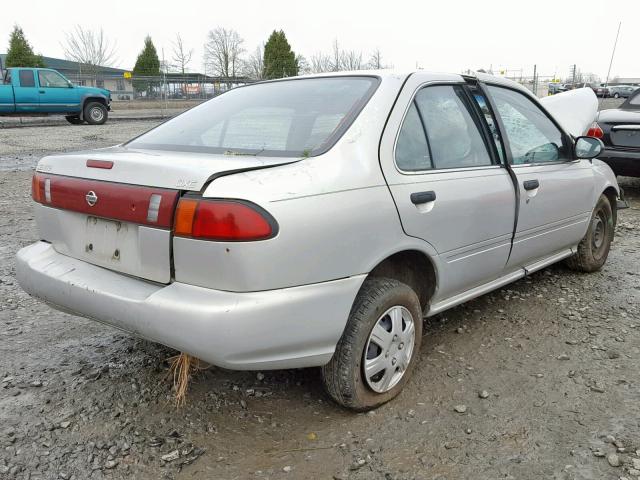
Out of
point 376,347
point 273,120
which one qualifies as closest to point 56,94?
point 273,120

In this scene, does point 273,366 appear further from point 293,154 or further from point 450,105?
point 450,105

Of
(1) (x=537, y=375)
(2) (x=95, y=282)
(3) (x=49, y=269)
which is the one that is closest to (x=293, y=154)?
(2) (x=95, y=282)

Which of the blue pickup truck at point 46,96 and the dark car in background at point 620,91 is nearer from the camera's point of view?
the blue pickup truck at point 46,96

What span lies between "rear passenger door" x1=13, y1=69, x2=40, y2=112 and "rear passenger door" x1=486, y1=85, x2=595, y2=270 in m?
18.0

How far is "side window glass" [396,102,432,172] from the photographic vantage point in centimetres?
270

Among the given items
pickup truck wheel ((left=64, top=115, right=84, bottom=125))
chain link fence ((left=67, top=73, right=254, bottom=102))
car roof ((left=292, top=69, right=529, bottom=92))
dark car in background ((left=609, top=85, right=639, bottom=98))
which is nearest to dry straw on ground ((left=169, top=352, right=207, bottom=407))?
car roof ((left=292, top=69, right=529, bottom=92))

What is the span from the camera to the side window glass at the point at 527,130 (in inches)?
139

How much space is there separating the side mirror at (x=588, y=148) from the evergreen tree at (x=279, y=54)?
4025cm

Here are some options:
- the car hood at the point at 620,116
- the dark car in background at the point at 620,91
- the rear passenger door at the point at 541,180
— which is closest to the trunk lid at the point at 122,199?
the rear passenger door at the point at 541,180

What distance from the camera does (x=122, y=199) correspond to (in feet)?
7.63

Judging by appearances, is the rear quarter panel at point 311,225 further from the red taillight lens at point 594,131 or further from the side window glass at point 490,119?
the red taillight lens at point 594,131

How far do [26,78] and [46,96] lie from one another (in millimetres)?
748

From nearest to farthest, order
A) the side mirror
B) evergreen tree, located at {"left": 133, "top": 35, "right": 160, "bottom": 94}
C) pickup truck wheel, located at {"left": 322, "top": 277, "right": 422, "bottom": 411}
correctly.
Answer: pickup truck wheel, located at {"left": 322, "top": 277, "right": 422, "bottom": 411} → the side mirror → evergreen tree, located at {"left": 133, "top": 35, "right": 160, "bottom": 94}

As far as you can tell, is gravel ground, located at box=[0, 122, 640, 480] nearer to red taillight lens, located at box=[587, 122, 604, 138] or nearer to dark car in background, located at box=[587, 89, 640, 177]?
red taillight lens, located at box=[587, 122, 604, 138]
